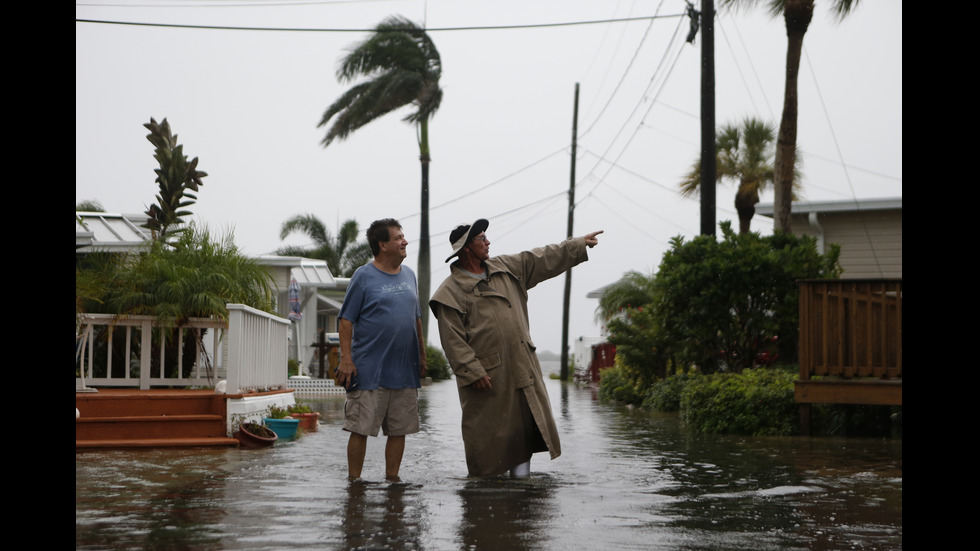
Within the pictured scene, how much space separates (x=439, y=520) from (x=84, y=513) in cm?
187

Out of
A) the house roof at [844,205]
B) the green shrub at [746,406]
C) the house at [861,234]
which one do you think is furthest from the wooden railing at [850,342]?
the house at [861,234]

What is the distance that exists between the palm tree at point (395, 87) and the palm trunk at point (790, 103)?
19554 millimetres

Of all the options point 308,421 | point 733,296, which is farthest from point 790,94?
point 308,421

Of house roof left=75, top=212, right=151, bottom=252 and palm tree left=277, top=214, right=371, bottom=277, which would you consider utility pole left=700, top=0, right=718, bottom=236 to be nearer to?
house roof left=75, top=212, right=151, bottom=252

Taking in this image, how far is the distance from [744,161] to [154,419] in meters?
23.8

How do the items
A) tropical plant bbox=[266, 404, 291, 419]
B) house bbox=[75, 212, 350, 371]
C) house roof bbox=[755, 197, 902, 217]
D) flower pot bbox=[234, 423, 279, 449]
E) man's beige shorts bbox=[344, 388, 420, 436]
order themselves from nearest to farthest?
man's beige shorts bbox=[344, 388, 420, 436] < flower pot bbox=[234, 423, 279, 449] < tropical plant bbox=[266, 404, 291, 419] < house bbox=[75, 212, 350, 371] < house roof bbox=[755, 197, 902, 217]

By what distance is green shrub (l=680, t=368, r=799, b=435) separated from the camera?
12039 mm

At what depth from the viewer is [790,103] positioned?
19031 millimetres

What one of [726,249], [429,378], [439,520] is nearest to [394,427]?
[439,520]

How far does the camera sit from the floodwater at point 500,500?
4910 millimetres

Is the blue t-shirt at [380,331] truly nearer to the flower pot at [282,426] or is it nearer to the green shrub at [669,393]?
the flower pot at [282,426]

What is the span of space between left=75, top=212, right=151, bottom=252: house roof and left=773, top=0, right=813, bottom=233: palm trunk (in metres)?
10.8

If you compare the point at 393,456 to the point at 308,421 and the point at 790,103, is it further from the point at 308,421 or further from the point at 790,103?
the point at 790,103

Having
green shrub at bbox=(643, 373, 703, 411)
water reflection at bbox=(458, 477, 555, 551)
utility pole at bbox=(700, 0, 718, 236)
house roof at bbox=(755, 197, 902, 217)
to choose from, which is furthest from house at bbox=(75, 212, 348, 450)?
house roof at bbox=(755, 197, 902, 217)
